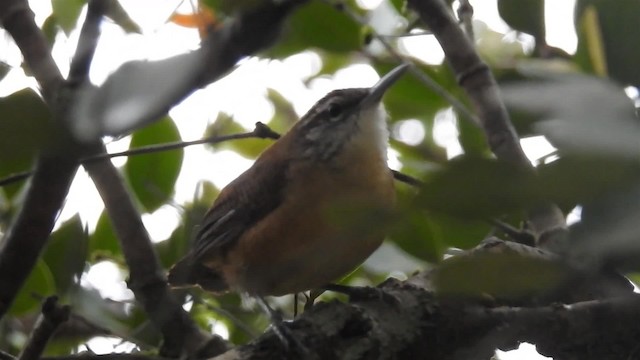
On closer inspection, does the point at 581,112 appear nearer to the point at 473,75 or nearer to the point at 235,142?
the point at 473,75

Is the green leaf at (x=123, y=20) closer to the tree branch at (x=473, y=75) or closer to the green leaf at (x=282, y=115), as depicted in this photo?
the tree branch at (x=473, y=75)

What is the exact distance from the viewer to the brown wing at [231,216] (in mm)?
2180

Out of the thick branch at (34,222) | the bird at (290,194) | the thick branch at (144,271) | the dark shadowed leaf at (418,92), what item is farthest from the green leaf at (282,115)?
the thick branch at (34,222)

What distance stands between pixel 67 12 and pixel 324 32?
55 cm

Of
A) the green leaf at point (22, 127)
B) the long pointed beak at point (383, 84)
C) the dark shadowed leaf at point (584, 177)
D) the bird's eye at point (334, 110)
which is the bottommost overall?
the dark shadowed leaf at point (584, 177)

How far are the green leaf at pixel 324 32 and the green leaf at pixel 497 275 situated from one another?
4.16ft

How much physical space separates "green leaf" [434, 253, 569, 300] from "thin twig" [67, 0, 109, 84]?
0.29 metres

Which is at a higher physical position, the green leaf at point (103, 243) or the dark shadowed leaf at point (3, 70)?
the dark shadowed leaf at point (3, 70)

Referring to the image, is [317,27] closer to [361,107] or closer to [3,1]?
[361,107]

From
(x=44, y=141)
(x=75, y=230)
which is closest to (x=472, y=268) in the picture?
(x=44, y=141)

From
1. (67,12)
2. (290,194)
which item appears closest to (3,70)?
(67,12)

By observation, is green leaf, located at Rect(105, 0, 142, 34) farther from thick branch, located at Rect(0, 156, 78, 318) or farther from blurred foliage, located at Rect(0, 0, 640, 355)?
thick branch, located at Rect(0, 156, 78, 318)

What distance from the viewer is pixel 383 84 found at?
2012 millimetres

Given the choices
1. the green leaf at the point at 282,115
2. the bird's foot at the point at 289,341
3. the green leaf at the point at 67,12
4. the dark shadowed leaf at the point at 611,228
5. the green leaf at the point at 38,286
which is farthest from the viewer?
the green leaf at the point at 282,115
